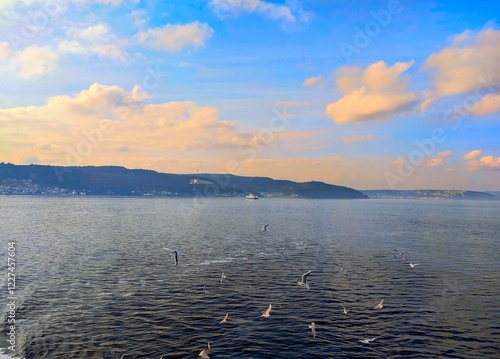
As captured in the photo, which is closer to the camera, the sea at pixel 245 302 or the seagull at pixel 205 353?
the seagull at pixel 205 353

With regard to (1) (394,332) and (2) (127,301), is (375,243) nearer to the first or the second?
(1) (394,332)

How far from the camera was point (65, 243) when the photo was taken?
244 feet

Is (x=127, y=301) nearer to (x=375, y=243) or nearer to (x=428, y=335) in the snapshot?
(x=428, y=335)

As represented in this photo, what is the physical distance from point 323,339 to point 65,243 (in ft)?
200

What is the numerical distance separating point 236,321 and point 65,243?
177 feet

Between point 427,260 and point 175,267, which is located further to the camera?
point 427,260

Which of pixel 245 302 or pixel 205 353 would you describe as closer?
pixel 205 353

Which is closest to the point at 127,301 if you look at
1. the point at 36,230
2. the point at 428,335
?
the point at 428,335

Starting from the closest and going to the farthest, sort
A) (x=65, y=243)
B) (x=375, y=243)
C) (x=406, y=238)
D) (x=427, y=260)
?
1. (x=427, y=260)
2. (x=65, y=243)
3. (x=375, y=243)
4. (x=406, y=238)

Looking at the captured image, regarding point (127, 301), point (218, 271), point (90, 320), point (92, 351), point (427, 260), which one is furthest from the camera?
point (427, 260)

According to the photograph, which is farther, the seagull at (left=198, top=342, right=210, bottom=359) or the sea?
the sea

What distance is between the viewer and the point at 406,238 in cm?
9044

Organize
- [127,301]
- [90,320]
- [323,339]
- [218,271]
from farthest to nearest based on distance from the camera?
[218,271]
[127,301]
[90,320]
[323,339]

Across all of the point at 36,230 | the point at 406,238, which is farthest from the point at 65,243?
the point at 406,238
